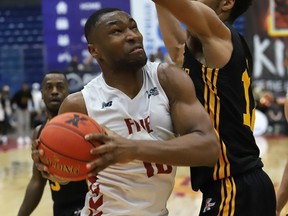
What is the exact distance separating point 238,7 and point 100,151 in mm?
1520

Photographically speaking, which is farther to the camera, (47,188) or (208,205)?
(47,188)

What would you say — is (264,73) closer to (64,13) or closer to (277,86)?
(277,86)

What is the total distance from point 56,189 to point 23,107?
1154cm

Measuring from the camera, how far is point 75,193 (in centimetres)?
409

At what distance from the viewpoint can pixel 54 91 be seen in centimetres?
441

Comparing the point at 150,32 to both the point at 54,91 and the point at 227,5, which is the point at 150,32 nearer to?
the point at 54,91

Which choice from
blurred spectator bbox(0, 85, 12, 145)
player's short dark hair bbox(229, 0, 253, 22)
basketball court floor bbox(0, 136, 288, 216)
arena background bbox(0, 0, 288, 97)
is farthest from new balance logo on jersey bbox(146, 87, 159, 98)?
blurred spectator bbox(0, 85, 12, 145)

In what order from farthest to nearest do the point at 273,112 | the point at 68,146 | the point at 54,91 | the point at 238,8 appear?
the point at 273,112
the point at 54,91
the point at 238,8
the point at 68,146

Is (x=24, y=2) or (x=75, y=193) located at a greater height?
(x=75, y=193)

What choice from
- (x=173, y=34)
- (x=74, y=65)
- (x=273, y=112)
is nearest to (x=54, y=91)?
(x=173, y=34)

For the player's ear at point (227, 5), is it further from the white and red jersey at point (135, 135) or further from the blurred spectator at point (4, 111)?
the blurred spectator at point (4, 111)

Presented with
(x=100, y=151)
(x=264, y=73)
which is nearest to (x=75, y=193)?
(x=100, y=151)

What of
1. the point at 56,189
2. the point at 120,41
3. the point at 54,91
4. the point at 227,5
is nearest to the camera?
the point at 120,41

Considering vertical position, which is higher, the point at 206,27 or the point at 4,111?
the point at 206,27
